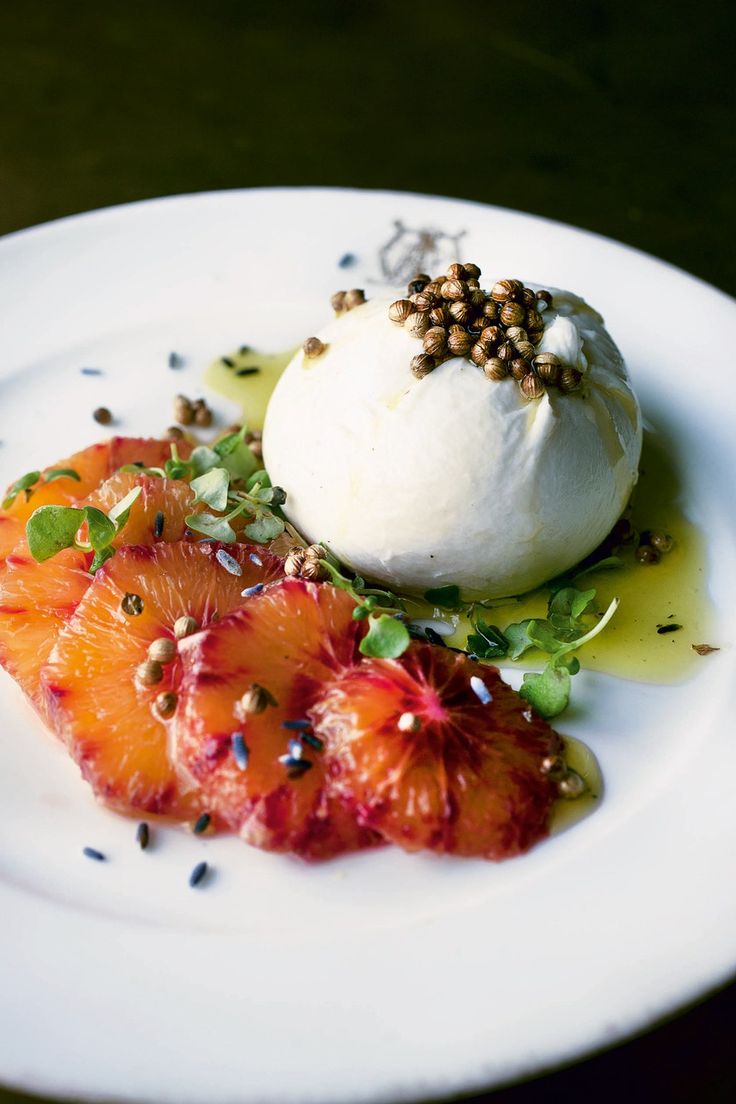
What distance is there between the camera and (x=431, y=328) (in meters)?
2.06

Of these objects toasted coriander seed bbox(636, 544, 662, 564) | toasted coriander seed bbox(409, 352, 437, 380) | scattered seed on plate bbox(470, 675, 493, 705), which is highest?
toasted coriander seed bbox(409, 352, 437, 380)

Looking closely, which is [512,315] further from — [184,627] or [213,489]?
[184,627]

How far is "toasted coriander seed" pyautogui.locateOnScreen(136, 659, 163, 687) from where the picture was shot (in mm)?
1758

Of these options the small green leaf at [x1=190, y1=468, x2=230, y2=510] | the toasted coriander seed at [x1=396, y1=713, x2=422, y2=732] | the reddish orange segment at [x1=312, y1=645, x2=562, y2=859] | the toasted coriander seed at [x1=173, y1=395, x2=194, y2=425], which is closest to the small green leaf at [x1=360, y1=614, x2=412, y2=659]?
the reddish orange segment at [x1=312, y1=645, x2=562, y2=859]

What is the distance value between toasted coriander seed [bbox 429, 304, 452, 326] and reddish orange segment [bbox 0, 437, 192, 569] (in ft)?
2.13

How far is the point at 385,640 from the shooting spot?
1779mm

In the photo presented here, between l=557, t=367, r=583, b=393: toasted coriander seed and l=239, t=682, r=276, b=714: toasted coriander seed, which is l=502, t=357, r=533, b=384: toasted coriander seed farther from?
l=239, t=682, r=276, b=714: toasted coriander seed

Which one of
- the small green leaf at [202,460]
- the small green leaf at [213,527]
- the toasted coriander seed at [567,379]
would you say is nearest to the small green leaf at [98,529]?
the small green leaf at [213,527]

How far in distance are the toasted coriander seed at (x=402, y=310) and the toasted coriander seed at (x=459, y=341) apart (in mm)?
100

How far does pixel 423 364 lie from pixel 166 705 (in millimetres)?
758

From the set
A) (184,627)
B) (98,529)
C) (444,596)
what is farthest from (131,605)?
(444,596)

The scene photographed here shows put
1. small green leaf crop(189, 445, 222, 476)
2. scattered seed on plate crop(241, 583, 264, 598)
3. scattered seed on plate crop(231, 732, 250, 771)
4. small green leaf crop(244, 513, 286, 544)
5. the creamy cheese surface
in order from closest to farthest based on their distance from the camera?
scattered seed on plate crop(231, 732, 250, 771) → scattered seed on plate crop(241, 583, 264, 598) → the creamy cheese surface → small green leaf crop(244, 513, 286, 544) → small green leaf crop(189, 445, 222, 476)

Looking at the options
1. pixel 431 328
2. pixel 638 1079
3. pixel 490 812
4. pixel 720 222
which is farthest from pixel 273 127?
pixel 638 1079

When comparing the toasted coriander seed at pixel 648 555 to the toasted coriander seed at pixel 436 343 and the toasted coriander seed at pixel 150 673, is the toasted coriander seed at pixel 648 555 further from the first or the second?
the toasted coriander seed at pixel 150 673
